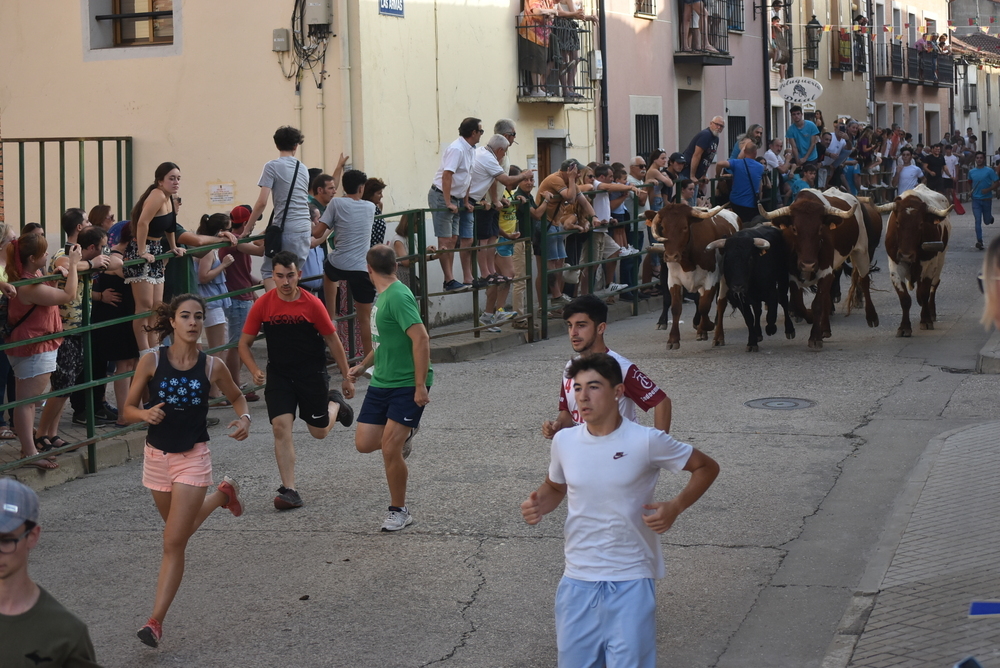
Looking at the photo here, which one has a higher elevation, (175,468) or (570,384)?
(570,384)

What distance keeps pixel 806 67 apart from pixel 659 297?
644 inches

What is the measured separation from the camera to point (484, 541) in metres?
7.24

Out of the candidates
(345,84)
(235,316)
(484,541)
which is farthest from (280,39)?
(484,541)

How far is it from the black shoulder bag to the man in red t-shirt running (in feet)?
10.8

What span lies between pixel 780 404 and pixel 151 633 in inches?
251

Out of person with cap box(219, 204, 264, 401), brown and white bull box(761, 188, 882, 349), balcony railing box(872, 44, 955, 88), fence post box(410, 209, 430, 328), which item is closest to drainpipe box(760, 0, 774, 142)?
balcony railing box(872, 44, 955, 88)

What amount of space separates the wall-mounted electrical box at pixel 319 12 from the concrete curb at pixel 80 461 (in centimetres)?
652

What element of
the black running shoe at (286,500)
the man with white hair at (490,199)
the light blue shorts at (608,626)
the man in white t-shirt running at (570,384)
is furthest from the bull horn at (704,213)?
the light blue shorts at (608,626)

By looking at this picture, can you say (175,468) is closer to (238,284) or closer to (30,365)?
(30,365)

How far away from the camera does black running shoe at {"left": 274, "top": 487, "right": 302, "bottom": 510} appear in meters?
8.02

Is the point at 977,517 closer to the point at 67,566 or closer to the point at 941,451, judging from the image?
the point at 941,451

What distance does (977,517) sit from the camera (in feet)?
23.0

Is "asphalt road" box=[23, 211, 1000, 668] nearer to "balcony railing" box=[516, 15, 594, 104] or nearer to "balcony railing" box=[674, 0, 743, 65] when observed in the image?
"balcony railing" box=[516, 15, 594, 104]

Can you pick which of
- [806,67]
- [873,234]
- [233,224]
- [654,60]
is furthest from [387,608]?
[806,67]
